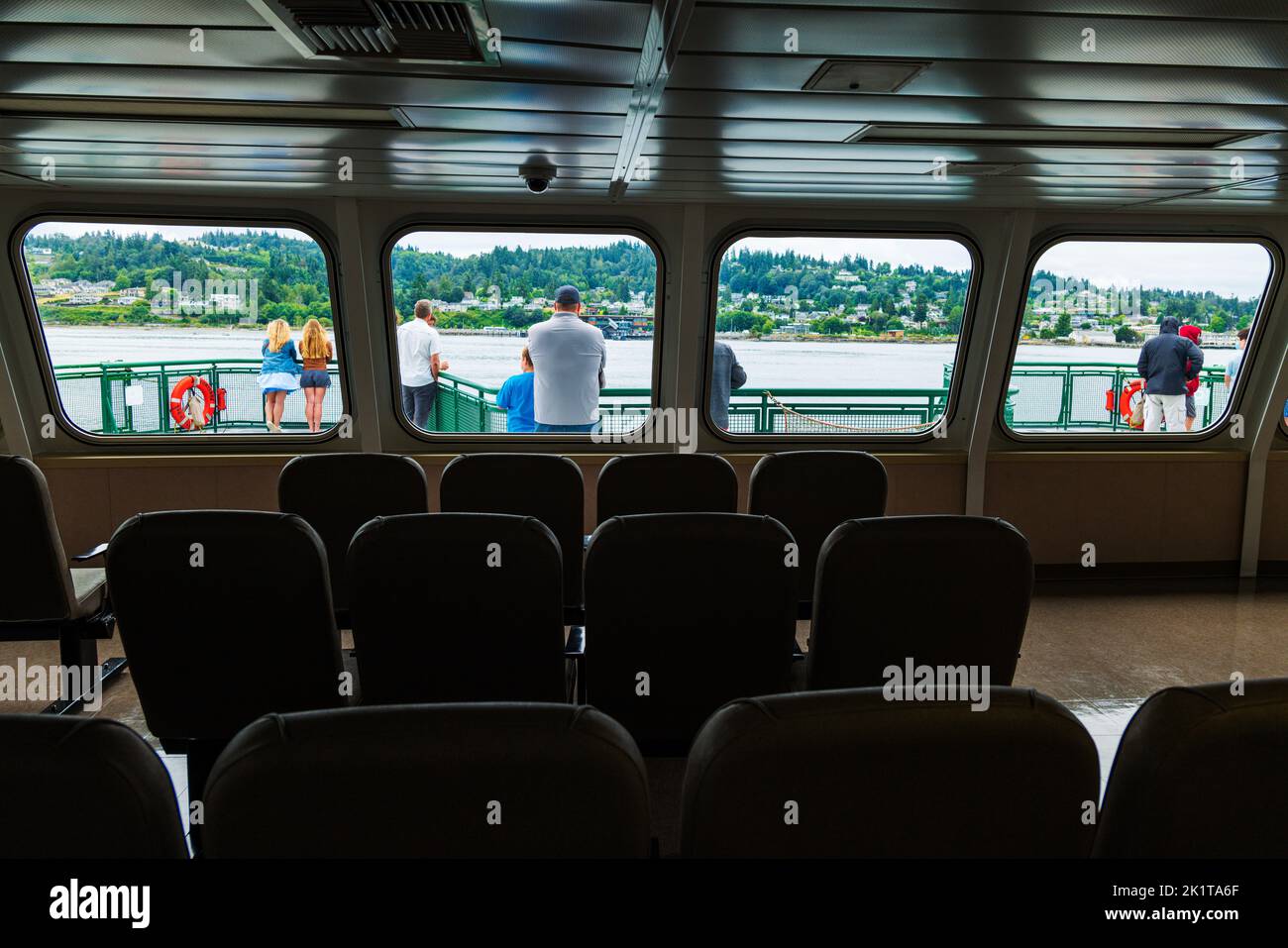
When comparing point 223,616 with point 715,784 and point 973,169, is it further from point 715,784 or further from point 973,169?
point 973,169

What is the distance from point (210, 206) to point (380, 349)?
1351 mm

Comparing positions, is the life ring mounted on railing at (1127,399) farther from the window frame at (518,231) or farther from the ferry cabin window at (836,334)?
the window frame at (518,231)

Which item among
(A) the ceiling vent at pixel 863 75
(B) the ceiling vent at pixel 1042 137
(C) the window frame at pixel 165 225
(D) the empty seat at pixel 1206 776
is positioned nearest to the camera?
(D) the empty seat at pixel 1206 776

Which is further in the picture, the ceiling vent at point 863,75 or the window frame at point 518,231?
the window frame at point 518,231

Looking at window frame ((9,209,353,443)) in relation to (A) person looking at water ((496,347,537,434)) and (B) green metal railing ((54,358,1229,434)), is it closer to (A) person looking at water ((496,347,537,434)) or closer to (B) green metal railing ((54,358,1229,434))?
(B) green metal railing ((54,358,1229,434))

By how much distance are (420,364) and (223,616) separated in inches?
159

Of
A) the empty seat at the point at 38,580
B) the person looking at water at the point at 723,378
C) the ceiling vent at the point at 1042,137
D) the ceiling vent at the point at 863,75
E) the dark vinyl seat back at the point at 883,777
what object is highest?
the ceiling vent at the point at 1042,137

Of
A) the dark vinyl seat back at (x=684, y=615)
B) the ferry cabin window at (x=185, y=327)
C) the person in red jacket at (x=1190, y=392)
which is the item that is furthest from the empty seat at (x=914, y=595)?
the person in red jacket at (x=1190, y=392)

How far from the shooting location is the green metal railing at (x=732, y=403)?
6.14 meters

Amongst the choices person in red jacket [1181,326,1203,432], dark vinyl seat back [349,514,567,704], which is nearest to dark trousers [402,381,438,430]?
dark vinyl seat back [349,514,567,704]

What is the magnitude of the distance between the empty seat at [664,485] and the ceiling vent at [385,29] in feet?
5.19

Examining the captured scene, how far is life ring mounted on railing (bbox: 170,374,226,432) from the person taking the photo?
20.4 ft

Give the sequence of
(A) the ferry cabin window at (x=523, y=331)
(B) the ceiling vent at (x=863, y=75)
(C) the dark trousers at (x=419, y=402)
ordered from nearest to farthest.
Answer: (B) the ceiling vent at (x=863, y=75), (A) the ferry cabin window at (x=523, y=331), (C) the dark trousers at (x=419, y=402)
